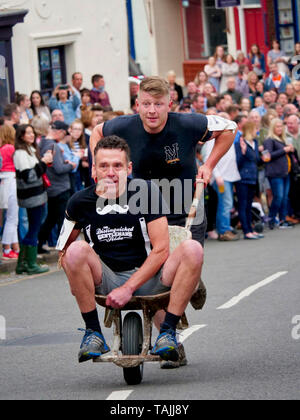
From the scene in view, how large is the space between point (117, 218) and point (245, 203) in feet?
37.4

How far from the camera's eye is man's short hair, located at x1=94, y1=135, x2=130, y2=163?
7547mm

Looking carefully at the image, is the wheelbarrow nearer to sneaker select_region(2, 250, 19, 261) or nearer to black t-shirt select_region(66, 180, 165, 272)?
black t-shirt select_region(66, 180, 165, 272)

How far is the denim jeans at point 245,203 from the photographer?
61.4ft

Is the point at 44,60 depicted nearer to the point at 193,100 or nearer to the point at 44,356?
the point at 193,100

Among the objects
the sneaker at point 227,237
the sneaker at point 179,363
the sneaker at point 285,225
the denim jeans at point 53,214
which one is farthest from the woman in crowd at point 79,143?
the sneaker at point 179,363

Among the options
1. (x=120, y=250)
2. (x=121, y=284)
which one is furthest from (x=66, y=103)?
(x=121, y=284)

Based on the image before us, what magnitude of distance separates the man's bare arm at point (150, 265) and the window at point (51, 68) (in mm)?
18667

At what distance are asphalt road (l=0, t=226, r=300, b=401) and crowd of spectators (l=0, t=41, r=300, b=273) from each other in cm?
129

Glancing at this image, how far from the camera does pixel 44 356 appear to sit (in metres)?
8.99

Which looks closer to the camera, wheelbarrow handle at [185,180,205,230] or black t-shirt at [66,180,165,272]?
black t-shirt at [66,180,165,272]

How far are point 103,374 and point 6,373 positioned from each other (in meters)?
0.71

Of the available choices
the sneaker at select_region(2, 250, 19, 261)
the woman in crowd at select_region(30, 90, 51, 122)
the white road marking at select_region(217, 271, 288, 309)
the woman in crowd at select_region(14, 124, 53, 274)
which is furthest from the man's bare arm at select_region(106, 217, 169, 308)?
the woman in crowd at select_region(30, 90, 51, 122)

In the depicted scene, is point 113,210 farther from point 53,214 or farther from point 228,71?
point 228,71
